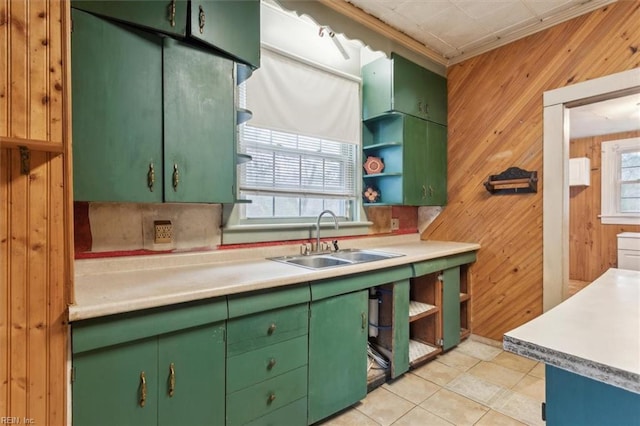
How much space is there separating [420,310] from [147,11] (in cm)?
266

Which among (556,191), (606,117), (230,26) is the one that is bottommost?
(556,191)

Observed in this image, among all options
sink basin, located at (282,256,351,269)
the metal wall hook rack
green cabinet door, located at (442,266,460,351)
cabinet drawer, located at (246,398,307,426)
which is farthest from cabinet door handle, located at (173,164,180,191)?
the metal wall hook rack

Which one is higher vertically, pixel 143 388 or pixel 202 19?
pixel 202 19

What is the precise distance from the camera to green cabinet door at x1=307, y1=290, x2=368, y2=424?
182 centimetres

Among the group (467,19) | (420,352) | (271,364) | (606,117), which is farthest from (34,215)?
(606,117)

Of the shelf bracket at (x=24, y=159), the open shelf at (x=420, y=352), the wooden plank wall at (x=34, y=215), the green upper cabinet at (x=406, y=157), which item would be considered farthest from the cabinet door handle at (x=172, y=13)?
the open shelf at (x=420, y=352)

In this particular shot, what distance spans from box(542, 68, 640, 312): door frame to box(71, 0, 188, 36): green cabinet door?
9.15 ft

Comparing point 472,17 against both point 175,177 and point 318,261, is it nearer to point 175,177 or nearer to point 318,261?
point 318,261

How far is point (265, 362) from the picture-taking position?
1.62m

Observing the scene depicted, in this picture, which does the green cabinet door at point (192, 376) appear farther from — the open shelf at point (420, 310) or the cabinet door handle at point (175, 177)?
the open shelf at point (420, 310)

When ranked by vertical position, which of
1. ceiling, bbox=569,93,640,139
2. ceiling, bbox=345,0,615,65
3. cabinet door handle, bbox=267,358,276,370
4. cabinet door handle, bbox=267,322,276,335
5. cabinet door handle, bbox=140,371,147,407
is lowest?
cabinet door handle, bbox=267,358,276,370

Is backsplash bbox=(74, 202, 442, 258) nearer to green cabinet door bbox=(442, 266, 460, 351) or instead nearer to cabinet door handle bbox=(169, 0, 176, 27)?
cabinet door handle bbox=(169, 0, 176, 27)

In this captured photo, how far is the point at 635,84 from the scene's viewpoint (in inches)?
89.1

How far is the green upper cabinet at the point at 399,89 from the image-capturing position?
2.81 m
